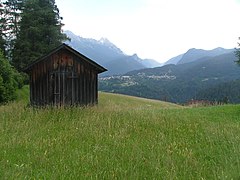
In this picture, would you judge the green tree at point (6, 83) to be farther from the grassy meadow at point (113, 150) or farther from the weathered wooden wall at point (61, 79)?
the grassy meadow at point (113, 150)

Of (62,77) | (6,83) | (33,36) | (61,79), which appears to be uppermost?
(33,36)

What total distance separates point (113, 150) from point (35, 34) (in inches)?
1340

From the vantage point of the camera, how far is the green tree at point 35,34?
124 feet

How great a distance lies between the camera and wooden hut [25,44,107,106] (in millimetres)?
20641

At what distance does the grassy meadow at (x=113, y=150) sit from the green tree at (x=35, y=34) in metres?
28.1

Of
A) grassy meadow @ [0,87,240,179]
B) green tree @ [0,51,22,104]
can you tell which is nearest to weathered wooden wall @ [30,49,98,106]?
green tree @ [0,51,22,104]

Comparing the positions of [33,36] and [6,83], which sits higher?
[33,36]

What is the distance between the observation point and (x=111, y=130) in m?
9.29

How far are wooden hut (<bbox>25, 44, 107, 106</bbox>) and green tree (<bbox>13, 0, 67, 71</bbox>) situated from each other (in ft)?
57.3

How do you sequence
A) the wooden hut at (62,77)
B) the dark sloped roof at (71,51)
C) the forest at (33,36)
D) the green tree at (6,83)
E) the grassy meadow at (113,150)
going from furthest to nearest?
the forest at (33,36), the green tree at (6,83), the wooden hut at (62,77), the dark sloped roof at (71,51), the grassy meadow at (113,150)

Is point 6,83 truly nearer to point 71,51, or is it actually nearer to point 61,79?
point 61,79

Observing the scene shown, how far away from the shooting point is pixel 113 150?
23.9 feet

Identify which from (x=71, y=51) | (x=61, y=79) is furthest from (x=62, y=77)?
(x=71, y=51)

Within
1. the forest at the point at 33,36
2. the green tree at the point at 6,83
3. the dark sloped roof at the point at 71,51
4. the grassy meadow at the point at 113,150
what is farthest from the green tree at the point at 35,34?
the grassy meadow at the point at 113,150
